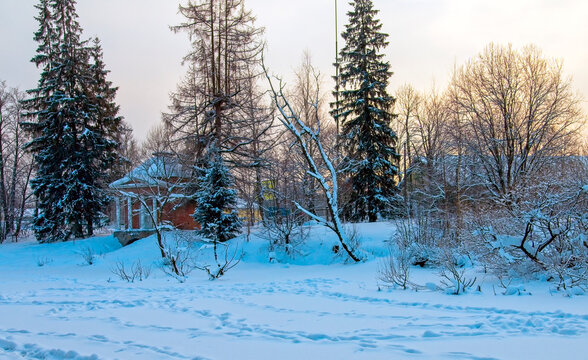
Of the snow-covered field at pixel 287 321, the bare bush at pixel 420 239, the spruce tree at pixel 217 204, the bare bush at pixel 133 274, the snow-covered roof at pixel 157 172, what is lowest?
the bare bush at pixel 133 274

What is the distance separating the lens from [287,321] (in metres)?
6.35

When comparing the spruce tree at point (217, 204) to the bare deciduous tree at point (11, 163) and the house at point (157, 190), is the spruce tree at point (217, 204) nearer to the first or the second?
the house at point (157, 190)

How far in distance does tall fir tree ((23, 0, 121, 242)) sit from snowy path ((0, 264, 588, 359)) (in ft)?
56.9

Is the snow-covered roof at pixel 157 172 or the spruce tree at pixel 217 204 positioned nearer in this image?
the spruce tree at pixel 217 204

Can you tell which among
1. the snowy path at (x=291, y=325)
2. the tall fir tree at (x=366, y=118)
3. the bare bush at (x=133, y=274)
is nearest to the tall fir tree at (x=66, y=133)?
the bare bush at (x=133, y=274)

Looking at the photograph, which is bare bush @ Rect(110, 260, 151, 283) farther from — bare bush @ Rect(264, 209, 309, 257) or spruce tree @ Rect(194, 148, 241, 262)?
bare bush @ Rect(264, 209, 309, 257)

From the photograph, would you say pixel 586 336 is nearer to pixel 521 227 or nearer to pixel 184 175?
pixel 521 227

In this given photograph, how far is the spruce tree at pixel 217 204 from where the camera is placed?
744 inches

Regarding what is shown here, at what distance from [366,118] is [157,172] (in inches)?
445

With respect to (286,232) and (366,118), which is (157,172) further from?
(366,118)

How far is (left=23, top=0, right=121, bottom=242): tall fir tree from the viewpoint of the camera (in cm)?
2542

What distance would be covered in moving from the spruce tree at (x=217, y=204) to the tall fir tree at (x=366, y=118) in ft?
22.5

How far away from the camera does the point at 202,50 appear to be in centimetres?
2178

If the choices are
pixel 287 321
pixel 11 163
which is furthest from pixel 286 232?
pixel 11 163
